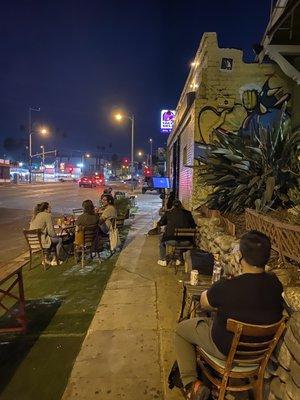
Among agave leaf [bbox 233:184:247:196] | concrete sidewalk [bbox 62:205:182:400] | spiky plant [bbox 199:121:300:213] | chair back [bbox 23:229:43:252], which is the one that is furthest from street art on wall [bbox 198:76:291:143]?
chair back [bbox 23:229:43:252]

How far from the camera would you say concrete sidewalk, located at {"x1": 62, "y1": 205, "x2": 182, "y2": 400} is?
3525mm

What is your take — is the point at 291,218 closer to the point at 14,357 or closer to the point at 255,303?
the point at 255,303

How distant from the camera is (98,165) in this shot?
5733 inches

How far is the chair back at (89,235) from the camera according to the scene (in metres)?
8.10

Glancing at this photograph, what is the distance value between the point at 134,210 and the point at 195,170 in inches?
354

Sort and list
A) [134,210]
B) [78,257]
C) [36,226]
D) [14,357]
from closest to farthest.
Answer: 1. [14,357]
2. [36,226]
3. [78,257]
4. [134,210]

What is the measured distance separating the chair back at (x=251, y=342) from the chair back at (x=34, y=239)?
585 cm

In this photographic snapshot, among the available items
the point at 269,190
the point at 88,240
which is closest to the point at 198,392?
the point at 269,190

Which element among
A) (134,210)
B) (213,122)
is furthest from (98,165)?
(213,122)

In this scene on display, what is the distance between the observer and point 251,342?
272cm

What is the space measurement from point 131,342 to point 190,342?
4.94 feet

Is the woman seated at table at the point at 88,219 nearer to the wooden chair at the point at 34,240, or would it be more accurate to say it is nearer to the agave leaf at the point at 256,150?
the wooden chair at the point at 34,240

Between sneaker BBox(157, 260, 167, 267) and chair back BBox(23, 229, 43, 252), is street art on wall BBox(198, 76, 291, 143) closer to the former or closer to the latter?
sneaker BBox(157, 260, 167, 267)

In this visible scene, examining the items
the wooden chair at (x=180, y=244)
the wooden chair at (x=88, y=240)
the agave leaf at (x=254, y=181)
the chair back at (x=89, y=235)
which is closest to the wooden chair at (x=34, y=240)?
the wooden chair at (x=88, y=240)
